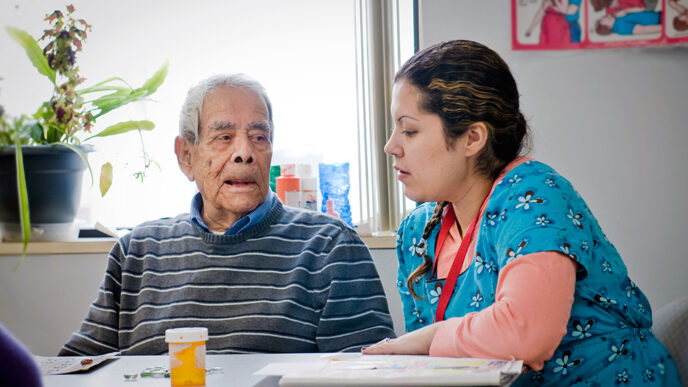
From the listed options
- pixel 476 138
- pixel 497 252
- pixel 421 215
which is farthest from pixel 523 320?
pixel 421 215

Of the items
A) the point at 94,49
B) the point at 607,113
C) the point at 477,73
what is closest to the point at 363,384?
the point at 477,73

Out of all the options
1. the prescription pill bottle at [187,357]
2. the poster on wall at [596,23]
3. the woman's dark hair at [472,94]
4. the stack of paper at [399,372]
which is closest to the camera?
the stack of paper at [399,372]

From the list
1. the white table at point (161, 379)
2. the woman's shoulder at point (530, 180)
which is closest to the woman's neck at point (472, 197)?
the woman's shoulder at point (530, 180)

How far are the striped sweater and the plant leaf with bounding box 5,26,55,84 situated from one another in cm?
91

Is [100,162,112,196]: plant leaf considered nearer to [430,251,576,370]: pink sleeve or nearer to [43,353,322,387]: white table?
[43,353,322,387]: white table

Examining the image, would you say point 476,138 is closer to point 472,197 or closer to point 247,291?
point 472,197

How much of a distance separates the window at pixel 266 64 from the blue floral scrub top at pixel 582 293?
1022 mm

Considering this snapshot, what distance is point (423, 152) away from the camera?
4.31 ft

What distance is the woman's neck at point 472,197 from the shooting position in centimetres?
134

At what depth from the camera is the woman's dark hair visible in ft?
4.20

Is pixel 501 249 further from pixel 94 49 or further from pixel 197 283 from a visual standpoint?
pixel 94 49

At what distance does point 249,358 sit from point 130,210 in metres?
1.19

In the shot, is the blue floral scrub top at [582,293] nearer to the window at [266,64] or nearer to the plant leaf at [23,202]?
the plant leaf at [23,202]

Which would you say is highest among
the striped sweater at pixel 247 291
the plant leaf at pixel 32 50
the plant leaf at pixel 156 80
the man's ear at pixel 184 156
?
the plant leaf at pixel 32 50
